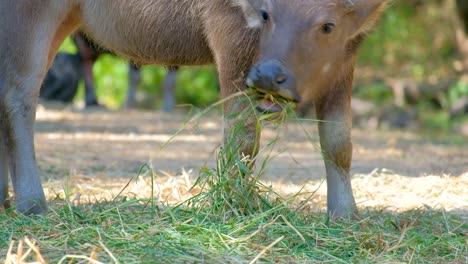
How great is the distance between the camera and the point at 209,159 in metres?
7.69

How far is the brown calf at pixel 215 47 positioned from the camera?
4391 millimetres

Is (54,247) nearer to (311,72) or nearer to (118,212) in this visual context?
(118,212)

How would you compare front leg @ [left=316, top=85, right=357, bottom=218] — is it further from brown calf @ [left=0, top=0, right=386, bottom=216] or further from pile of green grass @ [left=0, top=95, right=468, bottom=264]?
Answer: pile of green grass @ [left=0, top=95, right=468, bottom=264]

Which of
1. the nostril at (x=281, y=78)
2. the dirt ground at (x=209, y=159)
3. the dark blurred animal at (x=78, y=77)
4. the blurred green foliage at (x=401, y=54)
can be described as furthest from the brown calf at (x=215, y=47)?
the blurred green foliage at (x=401, y=54)

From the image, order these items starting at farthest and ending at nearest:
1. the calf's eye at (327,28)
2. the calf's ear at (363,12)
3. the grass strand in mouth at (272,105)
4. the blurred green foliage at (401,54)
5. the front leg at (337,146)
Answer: the blurred green foliage at (401,54) < the front leg at (337,146) < the calf's ear at (363,12) < the calf's eye at (327,28) < the grass strand in mouth at (272,105)

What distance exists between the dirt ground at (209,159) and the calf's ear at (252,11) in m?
0.60

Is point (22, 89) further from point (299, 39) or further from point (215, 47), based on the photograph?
point (299, 39)

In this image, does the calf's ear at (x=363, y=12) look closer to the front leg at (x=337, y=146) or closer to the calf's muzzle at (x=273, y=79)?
the front leg at (x=337, y=146)

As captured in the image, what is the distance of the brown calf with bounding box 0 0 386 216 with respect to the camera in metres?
4.39

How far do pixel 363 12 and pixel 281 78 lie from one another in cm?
81

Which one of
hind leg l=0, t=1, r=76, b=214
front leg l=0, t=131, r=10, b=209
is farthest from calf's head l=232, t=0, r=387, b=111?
front leg l=0, t=131, r=10, b=209

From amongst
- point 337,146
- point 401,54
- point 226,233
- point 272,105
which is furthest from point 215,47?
point 401,54

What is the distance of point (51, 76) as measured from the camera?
51.3 feet

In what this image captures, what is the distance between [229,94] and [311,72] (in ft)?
1.81
